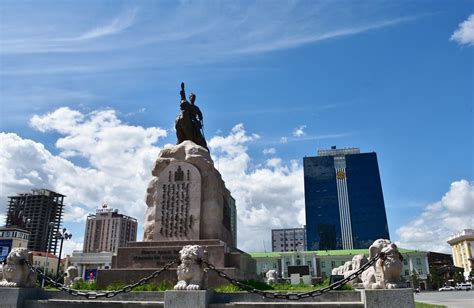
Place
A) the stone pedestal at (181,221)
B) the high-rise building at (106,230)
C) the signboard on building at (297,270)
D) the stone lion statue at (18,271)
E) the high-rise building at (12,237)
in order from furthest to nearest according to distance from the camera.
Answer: the high-rise building at (106,230) < the high-rise building at (12,237) < the signboard on building at (297,270) < the stone pedestal at (181,221) < the stone lion statue at (18,271)

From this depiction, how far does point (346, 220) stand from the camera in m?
96.1

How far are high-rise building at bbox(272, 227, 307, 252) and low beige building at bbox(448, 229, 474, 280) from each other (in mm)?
66875

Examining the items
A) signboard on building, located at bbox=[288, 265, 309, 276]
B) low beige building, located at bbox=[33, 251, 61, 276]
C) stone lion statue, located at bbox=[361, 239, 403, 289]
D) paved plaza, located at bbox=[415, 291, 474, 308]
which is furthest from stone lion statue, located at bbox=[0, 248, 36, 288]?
low beige building, located at bbox=[33, 251, 61, 276]

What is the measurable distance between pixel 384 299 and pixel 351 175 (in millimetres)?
95798

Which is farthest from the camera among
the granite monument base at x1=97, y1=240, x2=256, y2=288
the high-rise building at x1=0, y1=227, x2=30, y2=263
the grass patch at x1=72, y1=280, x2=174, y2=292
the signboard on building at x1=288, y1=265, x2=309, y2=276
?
the high-rise building at x1=0, y1=227, x2=30, y2=263

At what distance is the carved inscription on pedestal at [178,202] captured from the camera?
14.5 metres

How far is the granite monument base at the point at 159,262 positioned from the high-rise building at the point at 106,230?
314ft

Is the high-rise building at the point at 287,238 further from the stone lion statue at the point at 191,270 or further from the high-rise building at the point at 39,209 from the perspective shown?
the stone lion statue at the point at 191,270

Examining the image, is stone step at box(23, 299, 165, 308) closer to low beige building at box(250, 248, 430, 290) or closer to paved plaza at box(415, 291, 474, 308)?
paved plaza at box(415, 291, 474, 308)

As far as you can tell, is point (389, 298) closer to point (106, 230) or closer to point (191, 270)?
point (191, 270)

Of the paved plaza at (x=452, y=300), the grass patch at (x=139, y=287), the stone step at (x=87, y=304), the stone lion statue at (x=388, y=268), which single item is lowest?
the paved plaza at (x=452, y=300)

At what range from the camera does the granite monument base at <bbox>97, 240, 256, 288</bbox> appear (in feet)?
41.8

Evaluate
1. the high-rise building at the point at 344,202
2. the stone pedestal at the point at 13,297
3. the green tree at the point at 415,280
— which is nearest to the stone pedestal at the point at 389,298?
the stone pedestal at the point at 13,297

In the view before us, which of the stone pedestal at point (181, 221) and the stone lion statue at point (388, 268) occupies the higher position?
the stone pedestal at point (181, 221)
